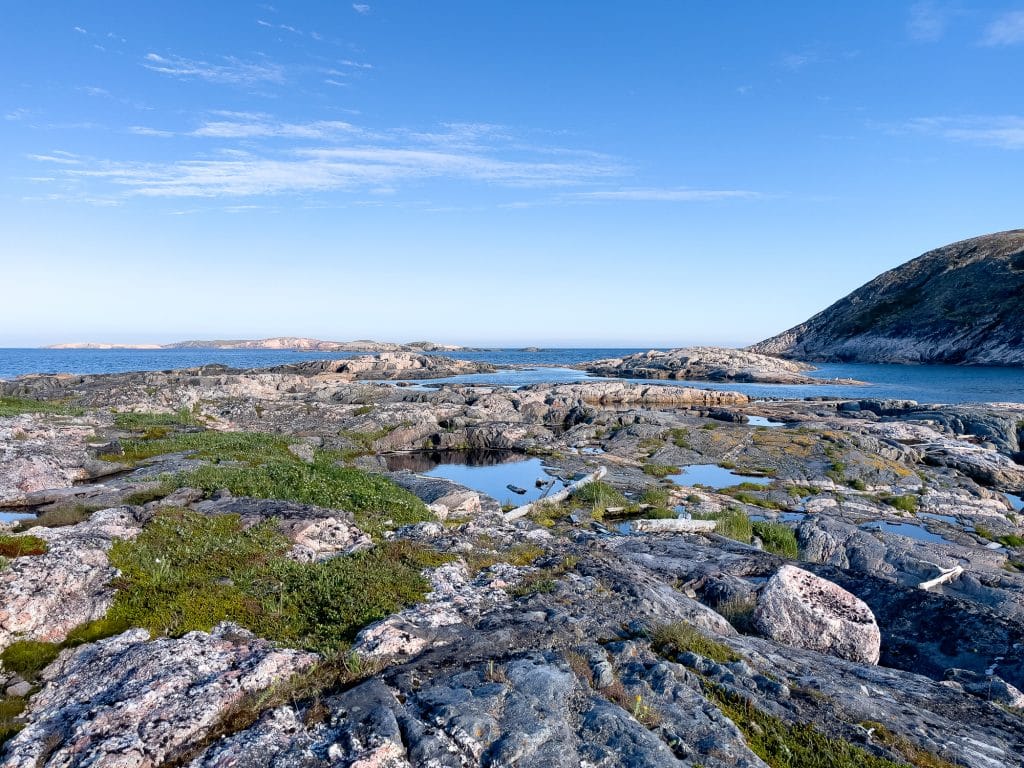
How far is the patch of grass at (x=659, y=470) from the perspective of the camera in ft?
110

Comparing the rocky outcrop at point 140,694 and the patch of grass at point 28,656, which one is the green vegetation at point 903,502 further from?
the patch of grass at point 28,656

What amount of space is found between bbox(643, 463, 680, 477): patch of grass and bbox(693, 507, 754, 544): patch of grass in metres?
11.6

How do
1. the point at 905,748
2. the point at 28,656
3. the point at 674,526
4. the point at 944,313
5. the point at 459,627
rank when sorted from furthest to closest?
the point at 944,313 → the point at 674,526 → the point at 459,627 → the point at 28,656 → the point at 905,748

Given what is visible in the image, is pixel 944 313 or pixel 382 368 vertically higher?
pixel 944 313

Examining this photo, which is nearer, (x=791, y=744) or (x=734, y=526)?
(x=791, y=744)

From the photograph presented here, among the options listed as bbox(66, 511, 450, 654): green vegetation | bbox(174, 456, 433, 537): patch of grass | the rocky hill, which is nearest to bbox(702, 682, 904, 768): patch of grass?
bbox(66, 511, 450, 654): green vegetation

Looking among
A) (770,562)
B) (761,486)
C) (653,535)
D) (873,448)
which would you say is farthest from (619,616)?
(873,448)

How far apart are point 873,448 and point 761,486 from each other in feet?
41.9

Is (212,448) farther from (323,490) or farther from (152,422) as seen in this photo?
(323,490)

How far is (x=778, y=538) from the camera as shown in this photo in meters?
19.6

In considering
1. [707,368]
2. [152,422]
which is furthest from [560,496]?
[707,368]

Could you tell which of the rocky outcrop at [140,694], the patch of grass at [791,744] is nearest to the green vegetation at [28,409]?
the rocky outcrop at [140,694]

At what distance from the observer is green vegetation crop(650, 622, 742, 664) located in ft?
28.2

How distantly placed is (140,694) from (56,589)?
370 centimetres
